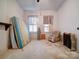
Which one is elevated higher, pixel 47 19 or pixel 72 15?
pixel 47 19

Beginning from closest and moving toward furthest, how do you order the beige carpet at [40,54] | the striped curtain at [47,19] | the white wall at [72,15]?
1. the beige carpet at [40,54]
2. the white wall at [72,15]
3. the striped curtain at [47,19]

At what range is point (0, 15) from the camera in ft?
12.3

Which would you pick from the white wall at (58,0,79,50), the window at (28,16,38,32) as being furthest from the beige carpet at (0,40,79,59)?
the window at (28,16,38,32)

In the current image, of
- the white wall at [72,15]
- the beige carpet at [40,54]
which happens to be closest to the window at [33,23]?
the white wall at [72,15]

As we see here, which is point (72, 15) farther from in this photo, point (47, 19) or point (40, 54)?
point (47, 19)

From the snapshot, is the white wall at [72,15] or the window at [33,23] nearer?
the white wall at [72,15]

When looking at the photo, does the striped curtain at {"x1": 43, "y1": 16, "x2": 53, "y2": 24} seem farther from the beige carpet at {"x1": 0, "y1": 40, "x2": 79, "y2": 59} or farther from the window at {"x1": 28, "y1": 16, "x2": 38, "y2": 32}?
the beige carpet at {"x1": 0, "y1": 40, "x2": 79, "y2": 59}

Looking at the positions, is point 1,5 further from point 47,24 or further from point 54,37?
point 47,24

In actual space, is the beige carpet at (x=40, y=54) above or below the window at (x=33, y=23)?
below

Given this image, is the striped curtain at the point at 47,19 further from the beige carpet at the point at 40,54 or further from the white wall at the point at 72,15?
the beige carpet at the point at 40,54

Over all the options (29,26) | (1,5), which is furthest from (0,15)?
(29,26)

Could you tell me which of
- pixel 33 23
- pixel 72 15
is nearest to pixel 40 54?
pixel 72 15

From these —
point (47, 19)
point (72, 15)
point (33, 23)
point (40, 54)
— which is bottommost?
point (40, 54)

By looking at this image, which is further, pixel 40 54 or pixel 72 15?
pixel 72 15
